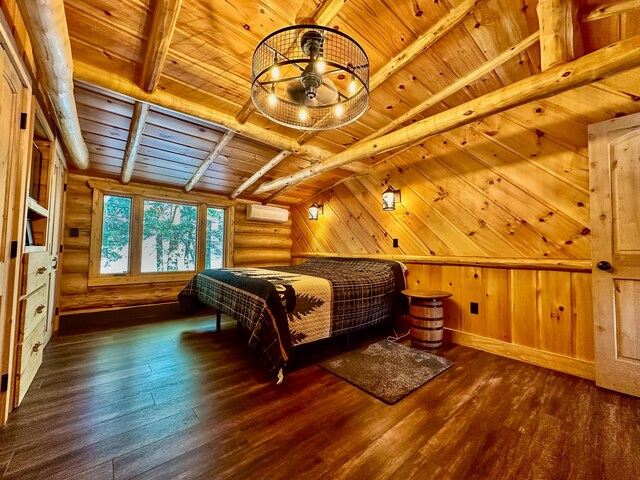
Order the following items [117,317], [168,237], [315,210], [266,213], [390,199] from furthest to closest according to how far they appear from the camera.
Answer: [266,213]
[315,210]
[168,237]
[117,317]
[390,199]

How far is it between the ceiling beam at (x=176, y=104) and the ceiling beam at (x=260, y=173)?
0.33 metres

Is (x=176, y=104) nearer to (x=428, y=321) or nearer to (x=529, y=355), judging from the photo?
(x=428, y=321)

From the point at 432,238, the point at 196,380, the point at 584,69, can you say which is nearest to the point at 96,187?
the point at 196,380

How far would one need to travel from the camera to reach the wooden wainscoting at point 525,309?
2275 millimetres

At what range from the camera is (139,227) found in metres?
3.98

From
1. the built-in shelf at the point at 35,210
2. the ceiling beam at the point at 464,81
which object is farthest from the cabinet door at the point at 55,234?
the ceiling beam at the point at 464,81

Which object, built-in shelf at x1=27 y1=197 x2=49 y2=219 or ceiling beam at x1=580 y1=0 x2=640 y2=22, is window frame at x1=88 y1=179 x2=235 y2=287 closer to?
built-in shelf at x1=27 y1=197 x2=49 y2=219

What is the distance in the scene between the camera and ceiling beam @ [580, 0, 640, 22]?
1617 mm

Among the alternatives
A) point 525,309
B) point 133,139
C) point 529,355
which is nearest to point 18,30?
point 133,139

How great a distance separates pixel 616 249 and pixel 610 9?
1.65 meters

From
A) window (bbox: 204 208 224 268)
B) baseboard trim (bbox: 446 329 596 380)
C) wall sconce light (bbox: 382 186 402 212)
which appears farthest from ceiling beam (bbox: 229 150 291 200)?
baseboard trim (bbox: 446 329 596 380)

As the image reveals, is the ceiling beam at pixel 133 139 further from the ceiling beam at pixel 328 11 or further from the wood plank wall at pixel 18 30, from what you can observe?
the ceiling beam at pixel 328 11

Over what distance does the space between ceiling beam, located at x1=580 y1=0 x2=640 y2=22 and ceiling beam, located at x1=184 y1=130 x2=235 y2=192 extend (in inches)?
122

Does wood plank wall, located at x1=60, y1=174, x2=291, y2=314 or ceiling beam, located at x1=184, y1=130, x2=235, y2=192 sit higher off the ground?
ceiling beam, located at x1=184, y1=130, x2=235, y2=192
